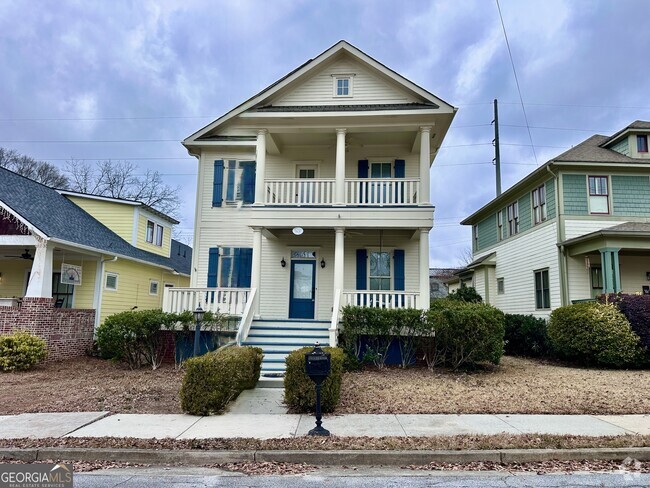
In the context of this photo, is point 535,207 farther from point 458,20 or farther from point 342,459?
point 342,459

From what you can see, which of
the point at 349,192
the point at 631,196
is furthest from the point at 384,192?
the point at 631,196

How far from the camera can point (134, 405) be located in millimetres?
7297

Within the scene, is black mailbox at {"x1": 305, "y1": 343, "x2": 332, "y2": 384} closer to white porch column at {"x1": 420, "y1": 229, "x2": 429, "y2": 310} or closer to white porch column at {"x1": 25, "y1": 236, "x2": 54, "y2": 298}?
white porch column at {"x1": 420, "y1": 229, "x2": 429, "y2": 310}

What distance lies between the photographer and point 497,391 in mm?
8383

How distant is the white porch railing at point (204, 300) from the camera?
1173cm

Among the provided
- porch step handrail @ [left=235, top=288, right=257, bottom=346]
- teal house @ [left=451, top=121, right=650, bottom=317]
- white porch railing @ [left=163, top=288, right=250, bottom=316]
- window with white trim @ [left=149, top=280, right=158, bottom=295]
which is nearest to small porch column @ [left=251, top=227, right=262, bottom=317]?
porch step handrail @ [left=235, top=288, right=257, bottom=346]

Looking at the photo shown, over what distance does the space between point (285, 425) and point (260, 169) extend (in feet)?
26.5

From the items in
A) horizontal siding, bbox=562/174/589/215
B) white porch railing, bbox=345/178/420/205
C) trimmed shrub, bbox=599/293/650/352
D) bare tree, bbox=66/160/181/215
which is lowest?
trimmed shrub, bbox=599/293/650/352

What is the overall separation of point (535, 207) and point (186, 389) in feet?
49.9

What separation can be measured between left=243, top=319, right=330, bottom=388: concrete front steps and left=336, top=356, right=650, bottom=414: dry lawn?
1.51 meters

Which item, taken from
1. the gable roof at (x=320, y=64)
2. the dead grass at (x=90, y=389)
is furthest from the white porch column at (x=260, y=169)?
the dead grass at (x=90, y=389)

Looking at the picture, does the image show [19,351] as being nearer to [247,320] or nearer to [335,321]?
[247,320]

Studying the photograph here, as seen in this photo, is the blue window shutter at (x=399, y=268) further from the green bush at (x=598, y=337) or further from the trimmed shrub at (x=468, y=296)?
the trimmed shrub at (x=468, y=296)

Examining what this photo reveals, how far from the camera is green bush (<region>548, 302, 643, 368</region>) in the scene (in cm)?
1148
